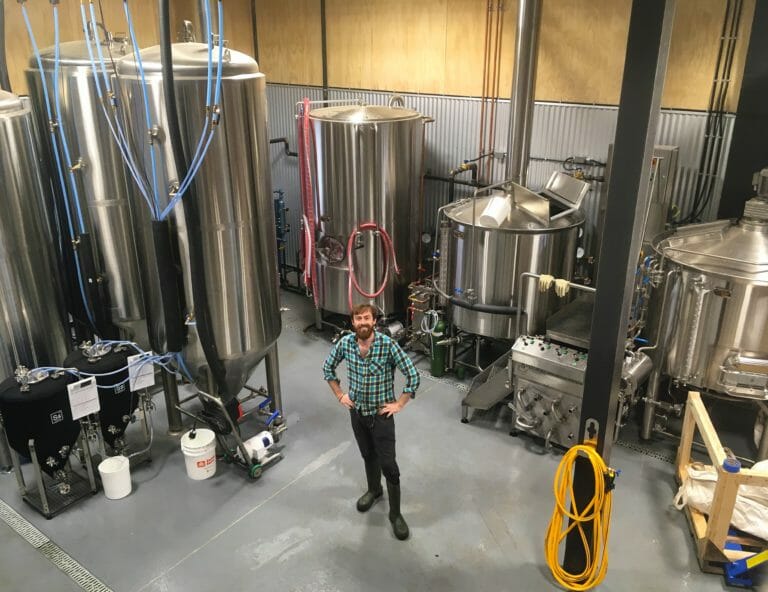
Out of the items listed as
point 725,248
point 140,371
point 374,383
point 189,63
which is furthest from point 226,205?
point 725,248

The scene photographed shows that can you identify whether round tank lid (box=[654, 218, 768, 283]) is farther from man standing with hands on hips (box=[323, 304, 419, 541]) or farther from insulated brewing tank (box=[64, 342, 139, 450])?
insulated brewing tank (box=[64, 342, 139, 450])

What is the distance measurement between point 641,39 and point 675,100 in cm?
274

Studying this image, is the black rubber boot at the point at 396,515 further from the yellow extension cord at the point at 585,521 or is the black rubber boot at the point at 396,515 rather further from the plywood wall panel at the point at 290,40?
the plywood wall panel at the point at 290,40

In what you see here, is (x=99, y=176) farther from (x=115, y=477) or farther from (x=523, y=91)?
(x=523, y=91)

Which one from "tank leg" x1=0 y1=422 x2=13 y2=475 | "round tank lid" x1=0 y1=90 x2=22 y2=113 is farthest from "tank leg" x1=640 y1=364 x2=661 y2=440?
"round tank lid" x1=0 y1=90 x2=22 y2=113

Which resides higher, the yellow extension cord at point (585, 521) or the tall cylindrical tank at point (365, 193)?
the tall cylindrical tank at point (365, 193)

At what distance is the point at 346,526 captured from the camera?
356 centimetres

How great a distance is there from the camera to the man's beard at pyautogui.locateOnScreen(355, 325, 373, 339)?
3209 millimetres

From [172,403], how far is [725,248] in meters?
3.93

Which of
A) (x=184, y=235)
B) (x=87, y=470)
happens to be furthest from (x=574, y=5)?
(x=87, y=470)

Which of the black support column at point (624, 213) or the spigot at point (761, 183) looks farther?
the spigot at point (761, 183)

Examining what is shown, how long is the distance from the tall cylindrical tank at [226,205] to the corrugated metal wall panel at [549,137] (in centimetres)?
254

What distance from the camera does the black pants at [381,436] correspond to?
3348 mm

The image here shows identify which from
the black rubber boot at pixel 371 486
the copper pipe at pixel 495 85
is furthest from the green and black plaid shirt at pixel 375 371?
the copper pipe at pixel 495 85
